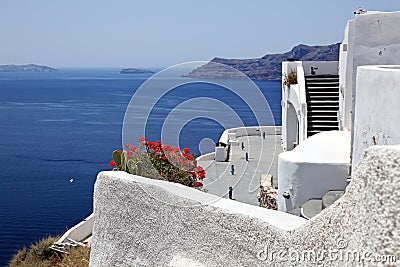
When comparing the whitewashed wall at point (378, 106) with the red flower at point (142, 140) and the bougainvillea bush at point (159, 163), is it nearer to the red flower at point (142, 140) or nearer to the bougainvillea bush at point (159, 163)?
the bougainvillea bush at point (159, 163)

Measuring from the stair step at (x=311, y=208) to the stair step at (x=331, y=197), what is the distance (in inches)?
4.2

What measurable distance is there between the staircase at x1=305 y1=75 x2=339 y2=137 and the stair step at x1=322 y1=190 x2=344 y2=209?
15.4 feet

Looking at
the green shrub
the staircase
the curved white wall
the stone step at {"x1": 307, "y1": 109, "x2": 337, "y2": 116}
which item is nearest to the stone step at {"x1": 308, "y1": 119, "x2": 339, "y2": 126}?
the staircase

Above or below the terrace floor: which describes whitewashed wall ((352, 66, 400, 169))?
above

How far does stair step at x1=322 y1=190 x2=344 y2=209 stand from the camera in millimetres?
7730

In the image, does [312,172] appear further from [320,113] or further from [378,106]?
[320,113]

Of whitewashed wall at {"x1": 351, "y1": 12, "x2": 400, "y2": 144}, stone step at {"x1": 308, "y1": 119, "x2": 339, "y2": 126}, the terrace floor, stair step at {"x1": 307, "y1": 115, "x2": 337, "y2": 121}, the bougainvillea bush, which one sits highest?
whitewashed wall at {"x1": 351, "y1": 12, "x2": 400, "y2": 144}

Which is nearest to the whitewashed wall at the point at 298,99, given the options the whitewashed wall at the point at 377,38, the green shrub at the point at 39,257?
the whitewashed wall at the point at 377,38

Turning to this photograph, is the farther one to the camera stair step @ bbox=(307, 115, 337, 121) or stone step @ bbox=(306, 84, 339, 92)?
stone step @ bbox=(306, 84, 339, 92)

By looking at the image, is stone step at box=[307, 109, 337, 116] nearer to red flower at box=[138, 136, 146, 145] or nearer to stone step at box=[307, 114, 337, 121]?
stone step at box=[307, 114, 337, 121]

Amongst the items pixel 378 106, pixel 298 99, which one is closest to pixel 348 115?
pixel 298 99

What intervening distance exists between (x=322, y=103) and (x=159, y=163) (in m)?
8.38

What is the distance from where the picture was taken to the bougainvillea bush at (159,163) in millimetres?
6309

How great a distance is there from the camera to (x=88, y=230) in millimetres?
15148
